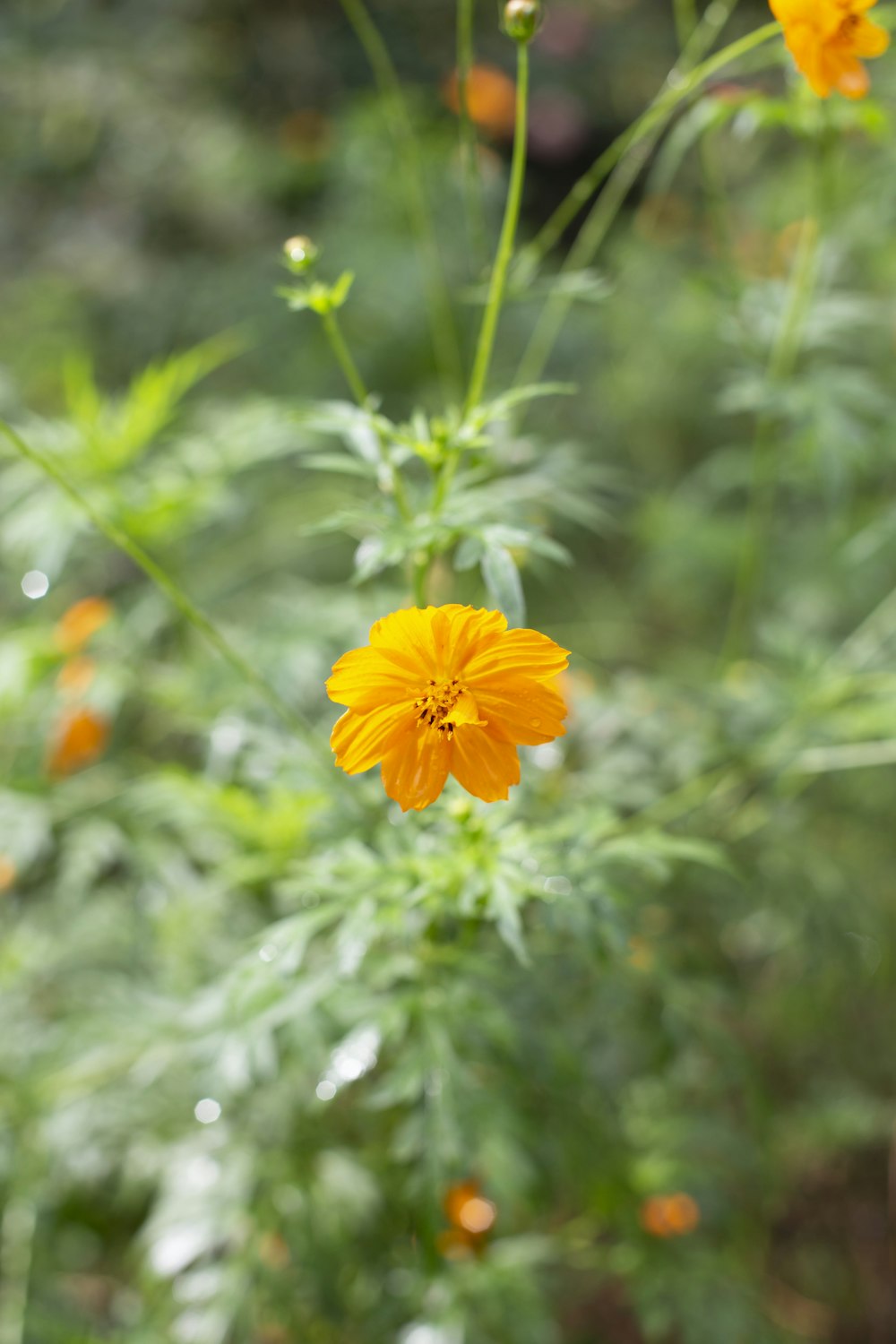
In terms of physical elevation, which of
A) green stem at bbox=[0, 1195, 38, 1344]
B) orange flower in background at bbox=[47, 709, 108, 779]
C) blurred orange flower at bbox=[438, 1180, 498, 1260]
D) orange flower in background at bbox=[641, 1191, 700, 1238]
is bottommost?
orange flower in background at bbox=[641, 1191, 700, 1238]

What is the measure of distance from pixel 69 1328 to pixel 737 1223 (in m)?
1.16

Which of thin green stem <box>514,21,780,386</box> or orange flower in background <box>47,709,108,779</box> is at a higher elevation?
thin green stem <box>514,21,780,386</box>

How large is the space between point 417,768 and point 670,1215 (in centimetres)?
112

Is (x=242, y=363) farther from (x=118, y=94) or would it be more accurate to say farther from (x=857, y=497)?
(x=857, y=497)

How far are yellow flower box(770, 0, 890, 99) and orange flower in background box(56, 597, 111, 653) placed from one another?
4.05 ft

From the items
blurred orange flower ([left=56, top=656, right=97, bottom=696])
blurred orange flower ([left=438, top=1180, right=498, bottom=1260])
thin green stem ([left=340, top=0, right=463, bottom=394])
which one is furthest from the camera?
blurred orange flower ([left=56, top=656, right=97, bottom=696])

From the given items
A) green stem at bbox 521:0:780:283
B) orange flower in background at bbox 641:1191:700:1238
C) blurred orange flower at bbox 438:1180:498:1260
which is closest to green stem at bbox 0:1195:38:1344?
blurred orange flower at bbox 438:1180:498:1260

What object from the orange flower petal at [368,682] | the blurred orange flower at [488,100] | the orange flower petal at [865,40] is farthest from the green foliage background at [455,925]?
the blurred orange flower at [488,100]

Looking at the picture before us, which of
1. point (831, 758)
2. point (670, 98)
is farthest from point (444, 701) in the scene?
point (831, 758)

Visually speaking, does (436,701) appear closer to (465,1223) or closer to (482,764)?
(482,764)

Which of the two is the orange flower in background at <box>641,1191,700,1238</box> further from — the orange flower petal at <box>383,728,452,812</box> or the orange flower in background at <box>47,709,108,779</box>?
the orange flower in background at <box>47,709,108,779</box>

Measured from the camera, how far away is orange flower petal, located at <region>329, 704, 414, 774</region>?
90 cm

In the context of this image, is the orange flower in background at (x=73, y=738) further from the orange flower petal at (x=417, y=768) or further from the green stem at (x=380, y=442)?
the orange flower petal at (x=417, y=768)

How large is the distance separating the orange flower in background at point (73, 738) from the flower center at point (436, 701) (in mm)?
928
